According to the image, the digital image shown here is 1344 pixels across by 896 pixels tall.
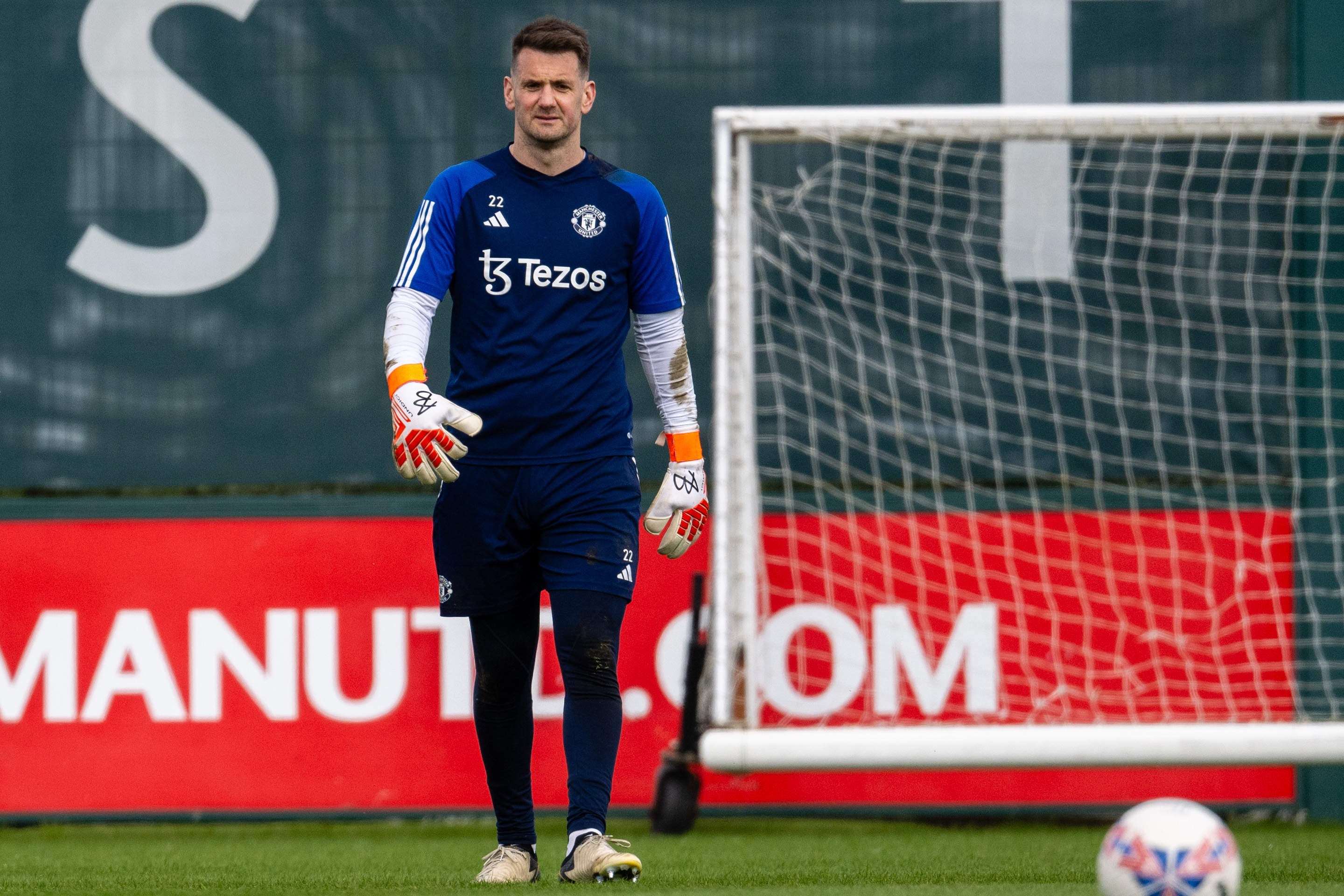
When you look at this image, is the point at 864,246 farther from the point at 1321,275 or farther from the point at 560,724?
the point at 560,724

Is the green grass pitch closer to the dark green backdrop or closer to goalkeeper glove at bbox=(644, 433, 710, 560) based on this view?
goalkeeper glove at bbox=(644, 433, 710, 560)

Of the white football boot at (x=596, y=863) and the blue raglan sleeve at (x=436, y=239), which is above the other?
the blue raglan sleeve at (x=436, y=239)

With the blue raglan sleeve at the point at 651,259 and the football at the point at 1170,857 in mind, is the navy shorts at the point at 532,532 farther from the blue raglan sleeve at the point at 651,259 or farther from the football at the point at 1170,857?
the football at the point at 1170,857

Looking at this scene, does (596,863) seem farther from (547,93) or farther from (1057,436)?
(1057,436)

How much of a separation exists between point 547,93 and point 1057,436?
89.2 inches

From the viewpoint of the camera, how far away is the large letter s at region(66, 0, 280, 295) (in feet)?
15.6

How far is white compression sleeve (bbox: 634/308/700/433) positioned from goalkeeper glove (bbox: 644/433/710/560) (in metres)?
0.04

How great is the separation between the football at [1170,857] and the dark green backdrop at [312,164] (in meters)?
2.57

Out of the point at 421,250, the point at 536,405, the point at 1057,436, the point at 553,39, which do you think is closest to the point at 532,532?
the point at 536,405

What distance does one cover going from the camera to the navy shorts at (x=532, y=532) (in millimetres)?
3066

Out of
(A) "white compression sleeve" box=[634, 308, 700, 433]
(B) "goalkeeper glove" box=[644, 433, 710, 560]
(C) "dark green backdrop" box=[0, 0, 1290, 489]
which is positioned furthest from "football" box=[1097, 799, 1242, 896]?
(C) "dark green backdrop" box=[0, 0, 1290, 489]

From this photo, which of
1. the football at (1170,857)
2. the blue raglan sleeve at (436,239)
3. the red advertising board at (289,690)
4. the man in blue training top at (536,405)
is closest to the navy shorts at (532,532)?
the man in blue training top at (536,405)

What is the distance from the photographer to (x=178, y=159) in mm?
4766

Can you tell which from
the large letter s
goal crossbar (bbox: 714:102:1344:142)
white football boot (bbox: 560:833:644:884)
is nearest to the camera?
white football boot (bbox: 560:833:644:884)
